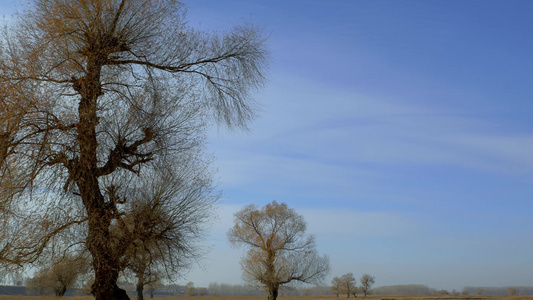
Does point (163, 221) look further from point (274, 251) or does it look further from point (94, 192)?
point (274, 251)

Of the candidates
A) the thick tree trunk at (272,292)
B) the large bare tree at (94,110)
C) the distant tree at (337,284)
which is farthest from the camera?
the distant tree at (337,284)

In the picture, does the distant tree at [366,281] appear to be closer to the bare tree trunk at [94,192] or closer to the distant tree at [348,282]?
the distant tree at [348,282]

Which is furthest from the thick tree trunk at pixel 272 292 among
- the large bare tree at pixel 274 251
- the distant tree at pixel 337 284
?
the distant tree at pixel 337 284

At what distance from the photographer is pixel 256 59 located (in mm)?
12812

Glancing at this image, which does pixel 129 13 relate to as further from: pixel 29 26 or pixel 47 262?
pixel 47 262

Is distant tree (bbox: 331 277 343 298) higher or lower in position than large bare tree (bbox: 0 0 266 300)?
lower

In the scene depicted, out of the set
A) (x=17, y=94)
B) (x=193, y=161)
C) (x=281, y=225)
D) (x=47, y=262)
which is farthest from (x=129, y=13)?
(x=281, y=225)

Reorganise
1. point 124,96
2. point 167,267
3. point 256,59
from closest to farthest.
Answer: point 124,96, point 256,59, point 167,267

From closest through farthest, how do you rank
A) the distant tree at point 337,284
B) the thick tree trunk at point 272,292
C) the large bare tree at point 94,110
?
the large bare tree at point 94,110 → the thick tree trunk at point 272,292 → the distant tree at point 337,284

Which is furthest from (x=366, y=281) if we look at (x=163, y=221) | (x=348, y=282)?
(x=163, y=221)

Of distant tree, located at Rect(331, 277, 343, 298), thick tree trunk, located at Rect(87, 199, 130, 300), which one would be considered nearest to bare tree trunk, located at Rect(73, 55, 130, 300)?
thick tree trunk, located at Rect(87, 199, 130, 300)

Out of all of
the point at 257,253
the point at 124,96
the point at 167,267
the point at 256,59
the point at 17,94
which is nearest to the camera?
the point at 17,94

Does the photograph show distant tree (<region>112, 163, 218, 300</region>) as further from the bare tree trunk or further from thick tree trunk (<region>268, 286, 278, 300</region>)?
thick tree trunk (<region>268, 286, 278, 300</region>)

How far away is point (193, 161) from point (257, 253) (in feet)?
83.9
